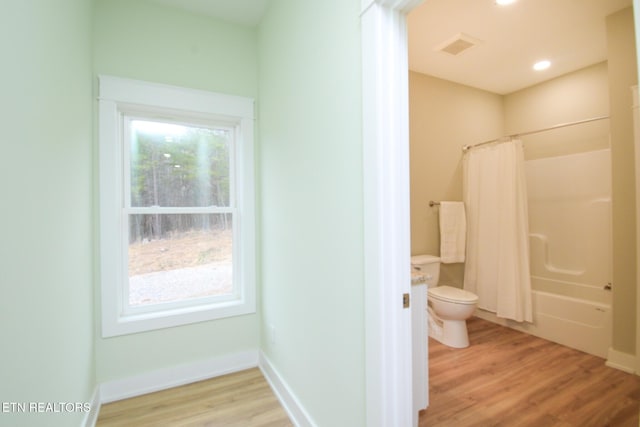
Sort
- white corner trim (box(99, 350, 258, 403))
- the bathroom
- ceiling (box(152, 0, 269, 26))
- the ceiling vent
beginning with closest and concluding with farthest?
1. white corner trim (box(99, 350, 258, 403))
2. ceiling (box(152, 0, 269, 26))
3. the bathroom
4. the ceiling vent

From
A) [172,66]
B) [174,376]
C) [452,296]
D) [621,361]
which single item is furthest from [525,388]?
[172,66]

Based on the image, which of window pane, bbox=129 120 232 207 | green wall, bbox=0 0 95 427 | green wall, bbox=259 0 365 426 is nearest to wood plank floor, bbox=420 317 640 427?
green wall, bbox=259 0 365 426

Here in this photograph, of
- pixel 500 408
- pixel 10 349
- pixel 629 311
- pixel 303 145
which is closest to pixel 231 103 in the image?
pixel 303 145

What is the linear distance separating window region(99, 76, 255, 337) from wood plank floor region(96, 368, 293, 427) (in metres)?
0.46

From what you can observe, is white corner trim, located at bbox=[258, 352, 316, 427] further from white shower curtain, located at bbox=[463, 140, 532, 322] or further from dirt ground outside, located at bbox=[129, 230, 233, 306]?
white shower curtain, located at bbox=[463, 140, 532, 322]

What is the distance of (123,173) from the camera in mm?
1992

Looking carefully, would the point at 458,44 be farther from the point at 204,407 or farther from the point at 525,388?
the point at 204,407

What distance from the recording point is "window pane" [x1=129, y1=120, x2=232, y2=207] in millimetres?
2055

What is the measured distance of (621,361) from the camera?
2178mm

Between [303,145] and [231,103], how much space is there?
3.23 feet

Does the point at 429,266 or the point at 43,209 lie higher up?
the point at 43,209

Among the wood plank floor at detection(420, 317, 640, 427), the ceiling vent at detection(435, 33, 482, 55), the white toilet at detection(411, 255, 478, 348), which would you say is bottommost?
the wood plank floor at detection(420, 317, 640, 427)

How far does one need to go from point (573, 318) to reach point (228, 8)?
3.91 m

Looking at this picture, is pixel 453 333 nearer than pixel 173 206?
No
